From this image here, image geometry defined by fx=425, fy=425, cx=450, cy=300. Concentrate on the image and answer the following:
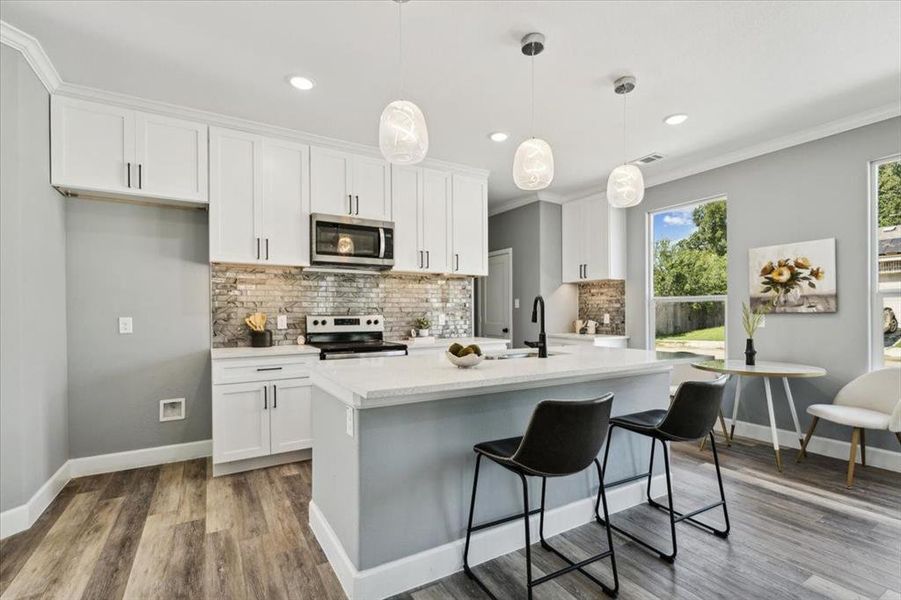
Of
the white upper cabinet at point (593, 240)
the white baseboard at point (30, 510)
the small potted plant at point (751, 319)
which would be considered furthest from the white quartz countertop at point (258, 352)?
the small potted plant at point (751, 319)

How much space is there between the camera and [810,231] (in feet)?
12.0

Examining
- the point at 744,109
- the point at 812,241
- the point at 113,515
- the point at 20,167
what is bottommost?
the point at 113,515

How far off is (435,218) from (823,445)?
3.92 meters

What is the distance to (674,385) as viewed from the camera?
4.37 m

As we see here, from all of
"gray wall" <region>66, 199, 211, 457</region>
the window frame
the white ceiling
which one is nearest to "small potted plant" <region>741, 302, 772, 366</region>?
the window frame

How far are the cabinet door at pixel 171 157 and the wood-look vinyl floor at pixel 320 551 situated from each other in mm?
2137

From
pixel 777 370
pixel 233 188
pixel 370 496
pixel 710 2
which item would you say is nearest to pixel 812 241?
pixel 777 370

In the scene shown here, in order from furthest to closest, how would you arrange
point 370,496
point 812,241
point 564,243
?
point 564,243 → point 812,241 → point 370,496

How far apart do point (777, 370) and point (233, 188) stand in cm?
452

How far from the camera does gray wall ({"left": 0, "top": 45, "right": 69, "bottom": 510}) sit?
228cm

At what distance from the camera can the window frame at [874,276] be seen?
329 cm

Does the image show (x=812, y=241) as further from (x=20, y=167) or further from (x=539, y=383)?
(x=20, y=167)

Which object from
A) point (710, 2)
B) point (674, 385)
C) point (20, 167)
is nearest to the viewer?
point (710, 2)

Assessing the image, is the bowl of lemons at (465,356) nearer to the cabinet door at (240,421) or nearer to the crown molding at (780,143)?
the cabinet door at (240,421)
